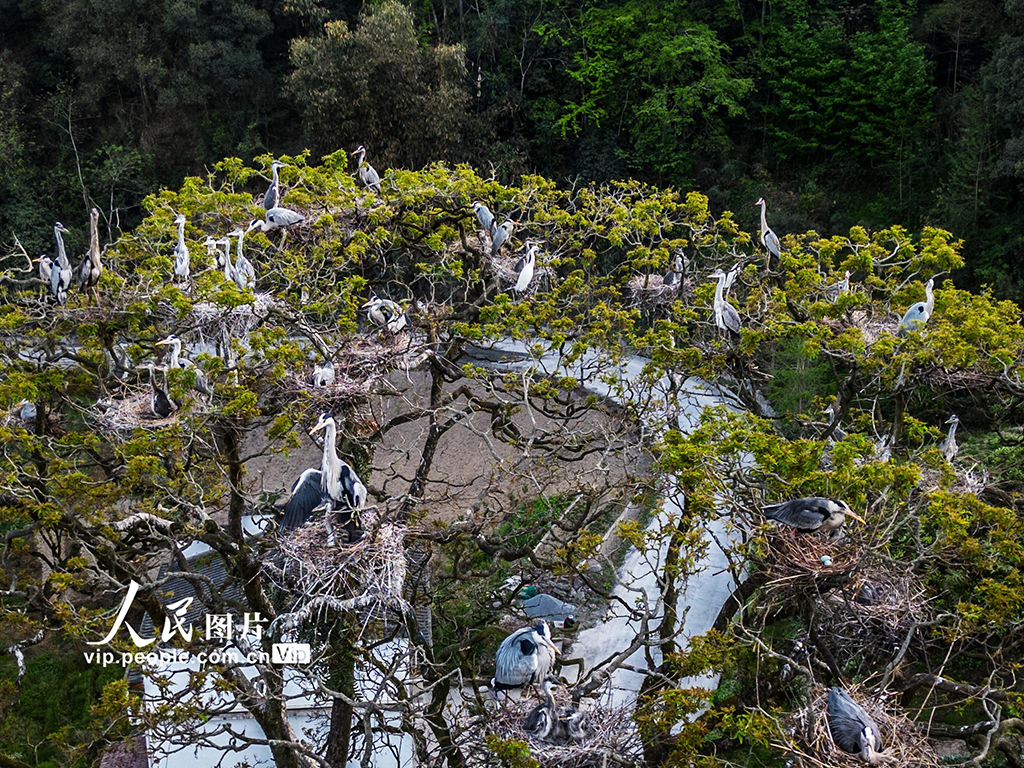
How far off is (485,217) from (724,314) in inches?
130

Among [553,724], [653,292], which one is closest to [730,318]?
[653,292]

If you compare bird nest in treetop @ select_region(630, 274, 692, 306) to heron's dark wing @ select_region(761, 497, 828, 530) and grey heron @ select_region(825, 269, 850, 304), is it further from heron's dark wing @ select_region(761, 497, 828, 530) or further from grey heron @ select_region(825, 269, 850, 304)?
heron's dark wing @ select_region(761, 497, 828, 530)

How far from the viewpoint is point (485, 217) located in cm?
1145

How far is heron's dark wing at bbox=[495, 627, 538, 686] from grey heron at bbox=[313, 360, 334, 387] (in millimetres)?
2697

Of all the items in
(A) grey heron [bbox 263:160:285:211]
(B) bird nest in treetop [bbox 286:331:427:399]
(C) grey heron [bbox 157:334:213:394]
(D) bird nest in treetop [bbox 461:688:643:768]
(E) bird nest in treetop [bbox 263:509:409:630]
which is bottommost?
(D) bird nest in treetop [bbox 461:688:643:768]

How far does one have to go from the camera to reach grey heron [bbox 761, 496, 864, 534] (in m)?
6.13

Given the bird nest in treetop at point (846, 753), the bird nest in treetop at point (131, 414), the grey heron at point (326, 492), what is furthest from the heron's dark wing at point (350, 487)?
the bird nest in treetop at point (846, 753)

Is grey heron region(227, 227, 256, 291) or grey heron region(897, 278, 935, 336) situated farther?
grey heron region(227, 227, 256, 291)

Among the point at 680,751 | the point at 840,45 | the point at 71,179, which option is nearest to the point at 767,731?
the point at 680,751

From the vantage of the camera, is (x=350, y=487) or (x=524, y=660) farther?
A: (x=524, y=660)

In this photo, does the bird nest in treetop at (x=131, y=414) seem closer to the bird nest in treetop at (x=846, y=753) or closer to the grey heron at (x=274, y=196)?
the grey heron at (x=274, y=196)

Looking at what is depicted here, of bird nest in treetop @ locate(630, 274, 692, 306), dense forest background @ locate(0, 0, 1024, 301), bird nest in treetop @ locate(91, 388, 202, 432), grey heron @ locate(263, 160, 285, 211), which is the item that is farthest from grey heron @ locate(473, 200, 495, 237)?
dense forest background @ locate(0, 0, 1024, 301)

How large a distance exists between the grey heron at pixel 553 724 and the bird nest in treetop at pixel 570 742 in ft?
0.10

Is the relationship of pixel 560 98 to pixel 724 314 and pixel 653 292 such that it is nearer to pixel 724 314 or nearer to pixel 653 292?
pixel 653 292
